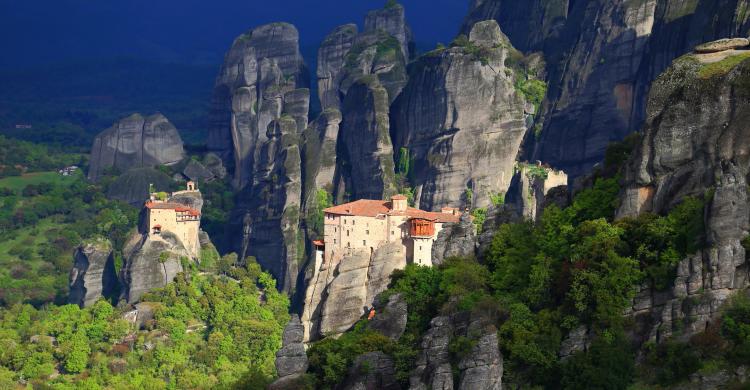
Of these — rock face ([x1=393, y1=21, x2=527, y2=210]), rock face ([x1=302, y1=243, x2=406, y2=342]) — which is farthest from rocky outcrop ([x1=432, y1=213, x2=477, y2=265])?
rock face ([x1=393, y1=21, x2=527, y2=210])

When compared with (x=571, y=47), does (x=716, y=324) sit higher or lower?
lower

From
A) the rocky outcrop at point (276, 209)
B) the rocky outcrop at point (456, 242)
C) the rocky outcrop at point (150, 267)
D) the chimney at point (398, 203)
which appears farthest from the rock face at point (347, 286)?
the rocky outcrop at point (276, 209)

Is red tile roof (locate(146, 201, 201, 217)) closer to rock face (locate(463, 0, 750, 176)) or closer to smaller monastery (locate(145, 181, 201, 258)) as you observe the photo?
smaller monastery (locate(145, 181, 201, 258))

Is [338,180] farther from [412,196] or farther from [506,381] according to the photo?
[506,381]

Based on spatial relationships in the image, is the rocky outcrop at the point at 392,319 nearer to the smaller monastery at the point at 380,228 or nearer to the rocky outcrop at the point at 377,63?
the smaller monastery at the point at 380,228

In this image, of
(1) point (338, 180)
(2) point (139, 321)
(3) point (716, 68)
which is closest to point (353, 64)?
(1) point (338, 180)

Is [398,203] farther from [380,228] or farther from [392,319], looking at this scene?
[392,319]
